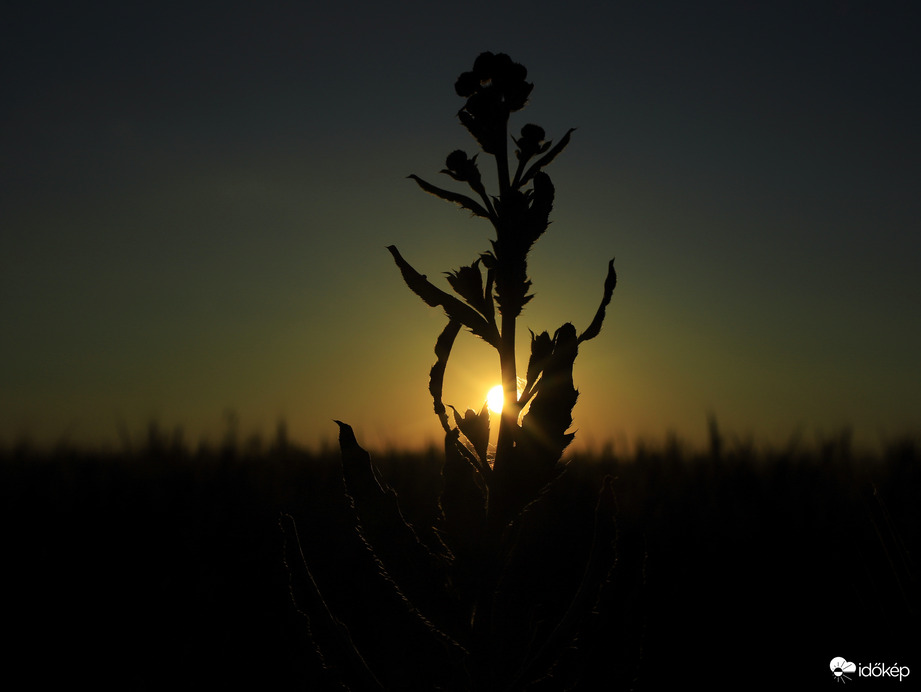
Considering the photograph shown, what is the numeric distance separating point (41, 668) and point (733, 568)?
13.8 feet

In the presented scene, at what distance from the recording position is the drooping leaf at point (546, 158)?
2256mm

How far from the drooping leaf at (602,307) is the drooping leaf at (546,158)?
15.3 inches

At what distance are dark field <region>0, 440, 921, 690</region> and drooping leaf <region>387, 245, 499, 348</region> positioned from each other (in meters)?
0.88

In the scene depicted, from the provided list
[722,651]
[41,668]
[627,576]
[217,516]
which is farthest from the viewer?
[217,516]

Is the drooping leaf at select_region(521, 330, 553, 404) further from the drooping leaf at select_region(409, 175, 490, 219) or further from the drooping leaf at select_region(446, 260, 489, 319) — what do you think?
the drooping leaf at select_region(409, 175, 490, 219)

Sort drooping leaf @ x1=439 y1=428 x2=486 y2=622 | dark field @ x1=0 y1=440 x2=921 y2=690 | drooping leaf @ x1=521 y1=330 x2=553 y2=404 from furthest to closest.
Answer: dark field @ x1=0 y1=440 x2=921 y2=690 → drooping leaf @ x1=521 y1=330 x2=553 y2=404 → drooping leaf @ x1=439 y1=428 x2=486 y2=622

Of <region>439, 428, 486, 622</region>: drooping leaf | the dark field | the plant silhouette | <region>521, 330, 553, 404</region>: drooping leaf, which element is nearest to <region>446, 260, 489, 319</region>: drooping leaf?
the plant silhouette

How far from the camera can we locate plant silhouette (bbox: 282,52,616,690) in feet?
6.44

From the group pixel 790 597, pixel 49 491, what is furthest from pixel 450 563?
pixel 49 491

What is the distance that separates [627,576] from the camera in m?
2.23

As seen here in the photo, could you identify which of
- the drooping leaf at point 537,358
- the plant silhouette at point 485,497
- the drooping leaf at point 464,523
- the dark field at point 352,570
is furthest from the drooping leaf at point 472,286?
the dark field at point 352,570

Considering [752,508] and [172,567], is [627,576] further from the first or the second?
[752,508]

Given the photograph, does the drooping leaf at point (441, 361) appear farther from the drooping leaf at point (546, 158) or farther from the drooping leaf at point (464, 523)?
the drooping leaf at point (546, 158)

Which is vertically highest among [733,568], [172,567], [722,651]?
[172,567]
